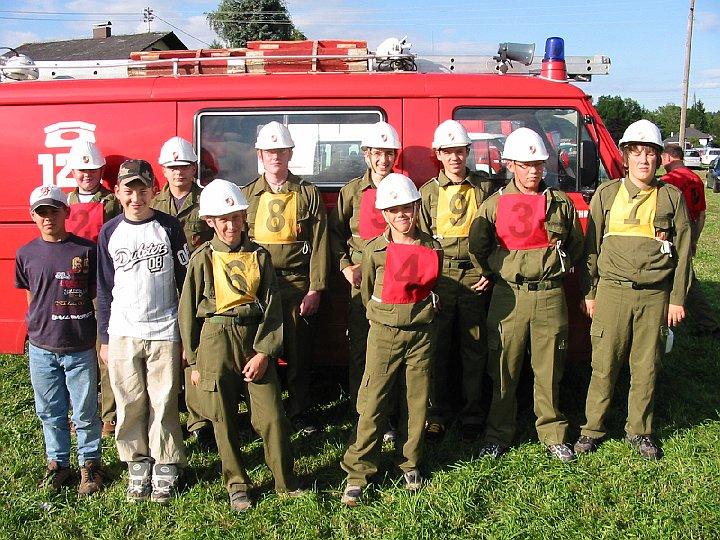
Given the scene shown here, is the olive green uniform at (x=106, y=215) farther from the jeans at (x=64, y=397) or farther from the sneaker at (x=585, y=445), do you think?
the sneaker at (x=585, y=445)

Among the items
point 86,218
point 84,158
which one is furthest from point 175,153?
point 86,218

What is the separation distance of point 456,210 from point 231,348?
1.74 meters

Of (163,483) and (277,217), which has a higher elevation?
(277,217)

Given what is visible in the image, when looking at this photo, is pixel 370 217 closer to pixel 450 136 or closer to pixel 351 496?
pixel 450 136

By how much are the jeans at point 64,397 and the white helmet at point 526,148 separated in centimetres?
281

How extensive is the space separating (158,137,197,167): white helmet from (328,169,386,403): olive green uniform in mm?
1041

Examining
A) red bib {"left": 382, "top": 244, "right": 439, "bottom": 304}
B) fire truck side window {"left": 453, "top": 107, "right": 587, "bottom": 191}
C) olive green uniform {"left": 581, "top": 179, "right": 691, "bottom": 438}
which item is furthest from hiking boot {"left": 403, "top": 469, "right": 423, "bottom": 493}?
fire truck side window {"left": 453, "top": 107, "right": 587, "bottom": 191}

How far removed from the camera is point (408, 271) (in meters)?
3.60

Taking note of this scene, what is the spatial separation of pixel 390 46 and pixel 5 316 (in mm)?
3573

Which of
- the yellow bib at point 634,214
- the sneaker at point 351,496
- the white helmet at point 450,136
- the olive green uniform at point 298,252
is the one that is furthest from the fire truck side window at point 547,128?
the sneaker at point 351,496

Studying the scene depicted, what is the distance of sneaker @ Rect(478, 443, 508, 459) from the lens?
4.16 m

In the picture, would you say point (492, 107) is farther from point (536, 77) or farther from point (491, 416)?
point (491, 416)

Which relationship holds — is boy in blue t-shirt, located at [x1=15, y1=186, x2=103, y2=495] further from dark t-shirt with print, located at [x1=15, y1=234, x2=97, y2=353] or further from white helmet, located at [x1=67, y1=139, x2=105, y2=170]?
white helmet, located at [x1=67, y1=139, x2=105, y2=170]

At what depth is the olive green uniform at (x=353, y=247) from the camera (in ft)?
14.2
